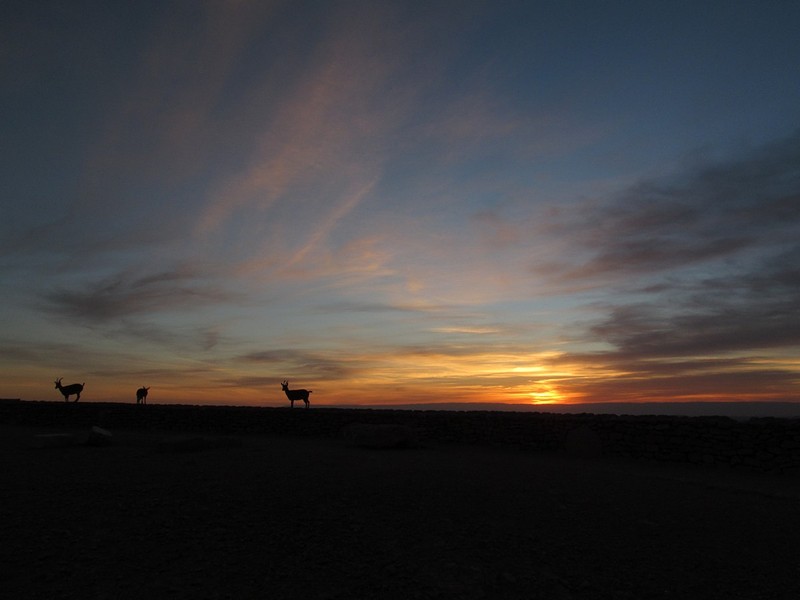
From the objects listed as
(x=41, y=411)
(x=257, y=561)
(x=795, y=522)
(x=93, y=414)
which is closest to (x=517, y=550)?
(x=257, y=561)

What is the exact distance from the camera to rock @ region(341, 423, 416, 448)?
1820 cm

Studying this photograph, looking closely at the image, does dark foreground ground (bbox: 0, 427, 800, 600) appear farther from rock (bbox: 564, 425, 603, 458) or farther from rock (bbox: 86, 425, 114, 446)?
rock (bbox: 564, 425, 603, 458)

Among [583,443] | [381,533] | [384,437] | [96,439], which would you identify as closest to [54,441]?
[96,439]

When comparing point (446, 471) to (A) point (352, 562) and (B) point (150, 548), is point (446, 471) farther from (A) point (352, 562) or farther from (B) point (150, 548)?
(B) point (150, 548)

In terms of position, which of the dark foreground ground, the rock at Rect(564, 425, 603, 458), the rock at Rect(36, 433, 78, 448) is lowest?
the dark foreground ground

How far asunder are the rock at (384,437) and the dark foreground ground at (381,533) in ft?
13.8

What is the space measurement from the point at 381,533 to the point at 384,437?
31.3 feet

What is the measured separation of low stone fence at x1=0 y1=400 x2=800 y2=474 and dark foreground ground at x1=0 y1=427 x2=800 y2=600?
2068 millimetres

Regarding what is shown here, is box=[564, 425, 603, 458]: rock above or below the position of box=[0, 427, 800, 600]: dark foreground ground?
above

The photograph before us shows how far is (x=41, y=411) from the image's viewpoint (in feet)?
91.5

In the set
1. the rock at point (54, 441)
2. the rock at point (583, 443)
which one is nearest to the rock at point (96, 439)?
the rock at point (54, 441)

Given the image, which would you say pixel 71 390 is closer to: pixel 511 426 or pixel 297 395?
pixel 297 395

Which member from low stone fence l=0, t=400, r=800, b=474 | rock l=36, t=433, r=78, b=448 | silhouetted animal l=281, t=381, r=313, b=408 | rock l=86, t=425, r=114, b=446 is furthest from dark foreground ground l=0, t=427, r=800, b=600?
silhouetted animal l=281, t=381, r=313, b=408

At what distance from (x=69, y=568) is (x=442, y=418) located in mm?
15528
